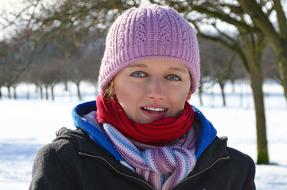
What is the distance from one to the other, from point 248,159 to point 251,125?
A: 23419mm

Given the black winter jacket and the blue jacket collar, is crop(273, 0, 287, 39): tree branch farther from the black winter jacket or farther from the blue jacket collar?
the black winter jacket

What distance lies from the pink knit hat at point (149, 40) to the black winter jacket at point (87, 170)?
27 cm

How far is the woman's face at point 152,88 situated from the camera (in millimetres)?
1838

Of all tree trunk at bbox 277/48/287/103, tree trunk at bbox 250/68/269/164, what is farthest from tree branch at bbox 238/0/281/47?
tree trunk at bbox 250/68/269/164

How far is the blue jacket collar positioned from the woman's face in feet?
0.40

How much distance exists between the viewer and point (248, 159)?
201 centimetres

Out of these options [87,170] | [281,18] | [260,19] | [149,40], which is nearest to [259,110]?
[281,18]

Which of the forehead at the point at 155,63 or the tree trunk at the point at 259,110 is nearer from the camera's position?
the forehead at the point at 155,63

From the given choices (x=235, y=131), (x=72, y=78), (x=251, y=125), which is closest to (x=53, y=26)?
(x=235, y=131)

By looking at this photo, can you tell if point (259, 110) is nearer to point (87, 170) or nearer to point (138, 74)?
point (138, 74)

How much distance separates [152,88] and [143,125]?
0.13 metres

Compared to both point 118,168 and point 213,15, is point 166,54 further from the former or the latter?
point 213,15

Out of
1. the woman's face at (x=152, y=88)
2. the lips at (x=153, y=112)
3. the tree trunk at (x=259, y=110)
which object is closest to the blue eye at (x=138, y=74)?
the woman's face at (x=152, y=88)

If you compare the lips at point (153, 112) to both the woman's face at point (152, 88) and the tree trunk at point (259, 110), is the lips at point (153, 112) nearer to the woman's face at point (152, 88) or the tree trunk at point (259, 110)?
the woman's face at point (152, 88)
